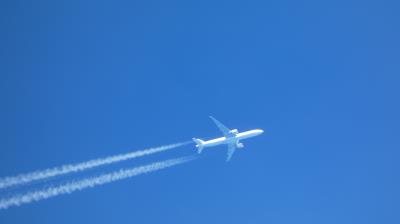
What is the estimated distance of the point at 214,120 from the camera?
12175cm

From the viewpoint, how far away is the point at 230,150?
121062 millimetres

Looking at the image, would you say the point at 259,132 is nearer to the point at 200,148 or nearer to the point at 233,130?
the point at 233,130

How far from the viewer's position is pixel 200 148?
386 feet

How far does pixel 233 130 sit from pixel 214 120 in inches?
162

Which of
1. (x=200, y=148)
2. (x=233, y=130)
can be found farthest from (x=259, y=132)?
(x=200, y=148)

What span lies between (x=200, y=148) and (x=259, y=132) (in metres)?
12.7

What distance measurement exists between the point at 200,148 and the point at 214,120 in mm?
7089

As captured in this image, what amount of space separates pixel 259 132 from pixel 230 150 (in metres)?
6.78

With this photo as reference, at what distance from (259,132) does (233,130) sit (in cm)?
536

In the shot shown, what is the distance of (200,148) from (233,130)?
7837mm
